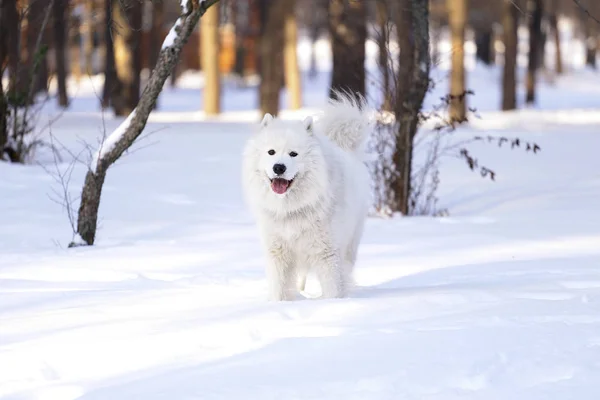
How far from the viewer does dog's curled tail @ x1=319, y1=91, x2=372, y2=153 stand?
7.07m

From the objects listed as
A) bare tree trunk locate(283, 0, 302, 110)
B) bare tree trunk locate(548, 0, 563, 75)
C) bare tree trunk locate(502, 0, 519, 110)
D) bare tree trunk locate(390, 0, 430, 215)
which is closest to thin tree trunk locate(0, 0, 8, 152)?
bare tree trunk locate(390, 0, 430, 215)

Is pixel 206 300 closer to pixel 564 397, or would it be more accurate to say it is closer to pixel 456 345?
pixel 456 345

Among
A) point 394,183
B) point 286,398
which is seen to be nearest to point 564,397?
point 286,398

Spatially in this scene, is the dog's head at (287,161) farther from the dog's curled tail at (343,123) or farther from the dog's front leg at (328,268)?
the dog's curled tail at (343,123)

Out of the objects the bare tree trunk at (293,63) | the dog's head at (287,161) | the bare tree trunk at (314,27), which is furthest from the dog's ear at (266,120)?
the bare tree trunk at (314,27)

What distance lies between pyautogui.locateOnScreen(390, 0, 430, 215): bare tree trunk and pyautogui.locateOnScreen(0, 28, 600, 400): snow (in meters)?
0.40

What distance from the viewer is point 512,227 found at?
995cm

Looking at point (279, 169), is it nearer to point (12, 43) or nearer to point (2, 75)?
point (2, 75)

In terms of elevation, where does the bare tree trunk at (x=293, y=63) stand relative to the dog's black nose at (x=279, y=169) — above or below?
above

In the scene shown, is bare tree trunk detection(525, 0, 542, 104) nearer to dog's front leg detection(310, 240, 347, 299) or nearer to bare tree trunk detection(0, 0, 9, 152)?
bare tree trunk detection(0, 0, 9, 152)

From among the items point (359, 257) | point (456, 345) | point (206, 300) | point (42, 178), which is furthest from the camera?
point (42, 178)

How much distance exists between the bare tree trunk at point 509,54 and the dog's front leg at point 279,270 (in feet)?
70.0

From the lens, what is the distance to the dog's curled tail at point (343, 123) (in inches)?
278

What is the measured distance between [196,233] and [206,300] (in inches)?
145
